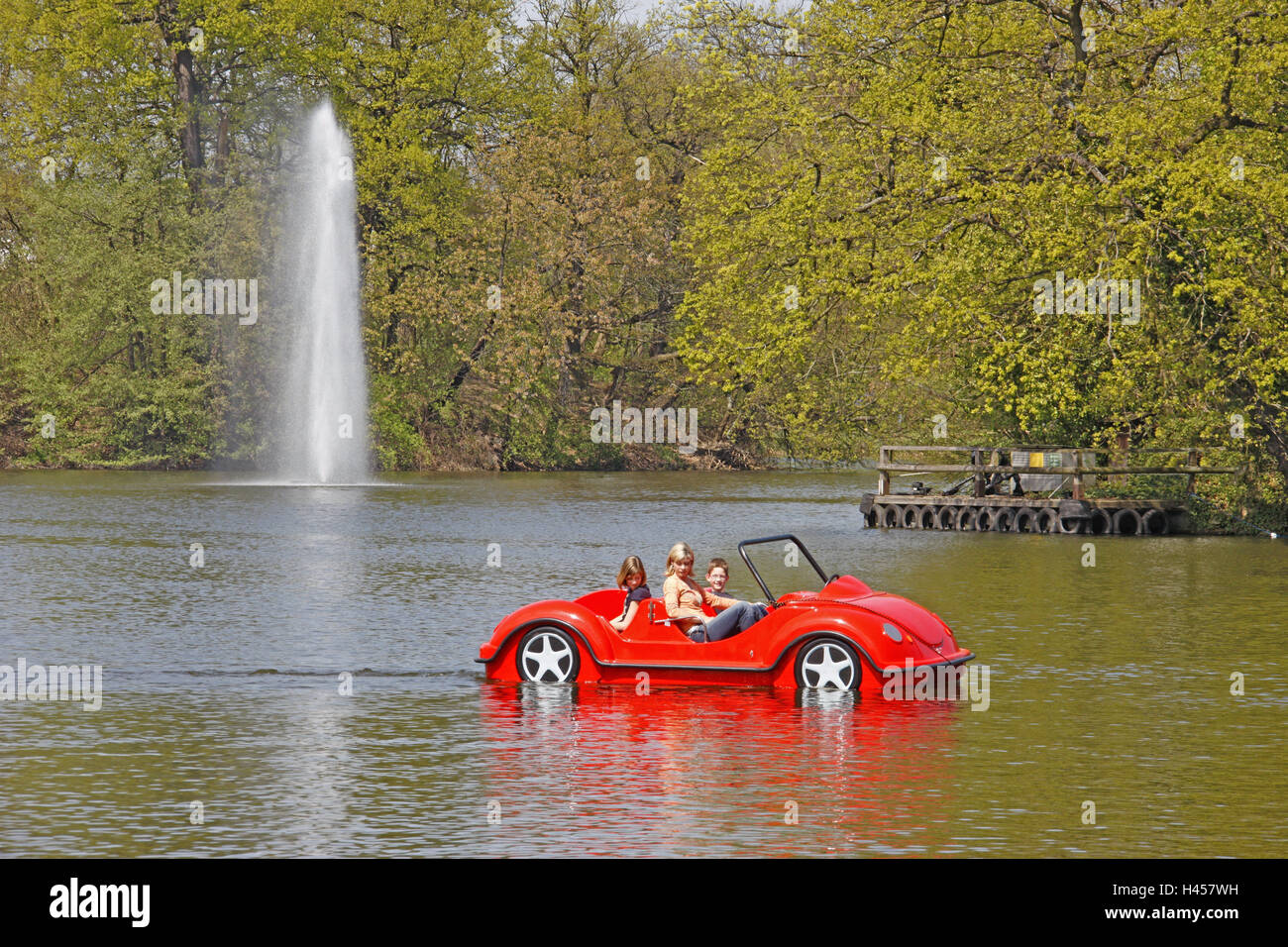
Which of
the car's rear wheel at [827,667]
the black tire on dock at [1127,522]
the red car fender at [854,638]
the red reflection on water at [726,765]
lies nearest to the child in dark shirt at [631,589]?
the red reflection on water at [726,765]

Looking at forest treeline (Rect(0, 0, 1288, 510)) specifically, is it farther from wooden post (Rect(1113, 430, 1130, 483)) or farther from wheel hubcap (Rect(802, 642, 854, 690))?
wheel hubcap (Rect(802, 642, 854, 690))

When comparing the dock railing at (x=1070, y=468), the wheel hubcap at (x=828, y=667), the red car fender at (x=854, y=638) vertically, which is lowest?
the wheel hubcap at (x=828, y=667)

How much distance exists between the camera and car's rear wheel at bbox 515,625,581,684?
14.9 meters

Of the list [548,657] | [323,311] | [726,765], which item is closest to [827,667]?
[548,657]

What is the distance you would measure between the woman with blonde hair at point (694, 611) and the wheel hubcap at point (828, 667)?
67 cm

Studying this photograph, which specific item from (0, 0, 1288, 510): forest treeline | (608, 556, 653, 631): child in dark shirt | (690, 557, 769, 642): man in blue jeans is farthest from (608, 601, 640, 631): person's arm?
(0, 0, 1288, 510): forest treeline

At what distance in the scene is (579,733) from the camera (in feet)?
41.5

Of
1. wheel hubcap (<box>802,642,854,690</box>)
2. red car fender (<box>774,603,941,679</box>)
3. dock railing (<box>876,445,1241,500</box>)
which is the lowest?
wheel hubcap (<box>802,642,854,690</box>)

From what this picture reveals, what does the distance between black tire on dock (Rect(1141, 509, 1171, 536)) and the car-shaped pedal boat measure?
78.6 feet

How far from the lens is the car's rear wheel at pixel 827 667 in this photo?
46.5 ft

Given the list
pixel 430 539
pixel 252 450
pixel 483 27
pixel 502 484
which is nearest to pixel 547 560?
pixel 430 539

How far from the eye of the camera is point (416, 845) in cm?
920

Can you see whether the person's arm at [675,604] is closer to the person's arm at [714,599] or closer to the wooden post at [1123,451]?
the person's arm at [714,599]

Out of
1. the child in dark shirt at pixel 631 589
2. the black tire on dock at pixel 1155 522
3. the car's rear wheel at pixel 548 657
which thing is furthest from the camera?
the black tire on dock at pixel 1155 522
